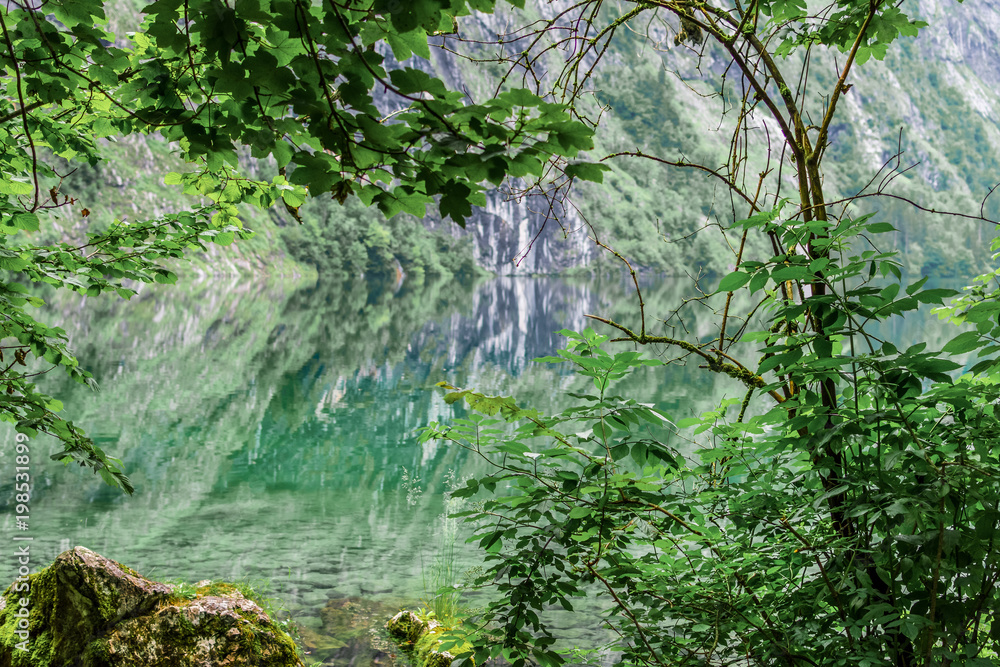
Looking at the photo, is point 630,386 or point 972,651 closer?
point 972,651

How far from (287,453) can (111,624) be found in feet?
28.5

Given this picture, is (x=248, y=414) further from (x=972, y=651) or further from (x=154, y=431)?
(x=972, y=651)

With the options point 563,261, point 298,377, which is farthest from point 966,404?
point 563,261

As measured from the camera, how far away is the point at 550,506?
2004 millimetres

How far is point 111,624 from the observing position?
13.1 feet

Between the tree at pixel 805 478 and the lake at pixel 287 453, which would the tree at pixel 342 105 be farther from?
the lake at pixel 287 453

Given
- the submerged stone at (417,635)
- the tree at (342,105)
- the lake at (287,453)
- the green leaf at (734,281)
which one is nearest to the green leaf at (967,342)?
the green leaf at (734,281)

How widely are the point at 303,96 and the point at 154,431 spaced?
13.5 meters

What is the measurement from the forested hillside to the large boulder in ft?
9.12

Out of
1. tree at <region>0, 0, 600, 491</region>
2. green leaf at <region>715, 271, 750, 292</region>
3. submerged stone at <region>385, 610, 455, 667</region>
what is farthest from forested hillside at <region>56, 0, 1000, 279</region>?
submerged stone at <region>385, 610, 455, 667</region>

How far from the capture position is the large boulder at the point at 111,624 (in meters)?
3.88

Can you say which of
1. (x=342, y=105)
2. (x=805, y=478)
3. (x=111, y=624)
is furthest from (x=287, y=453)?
(x=342, y=105)

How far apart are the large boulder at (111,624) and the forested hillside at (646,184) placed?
2779mm

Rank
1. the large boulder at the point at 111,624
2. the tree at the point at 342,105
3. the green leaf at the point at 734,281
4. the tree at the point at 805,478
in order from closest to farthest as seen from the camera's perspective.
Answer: the tree at the point at 342,105 < the tree at the point at 805,478 < the green leaf at the point at 734,281 < the large boulder at the point at 111,624
